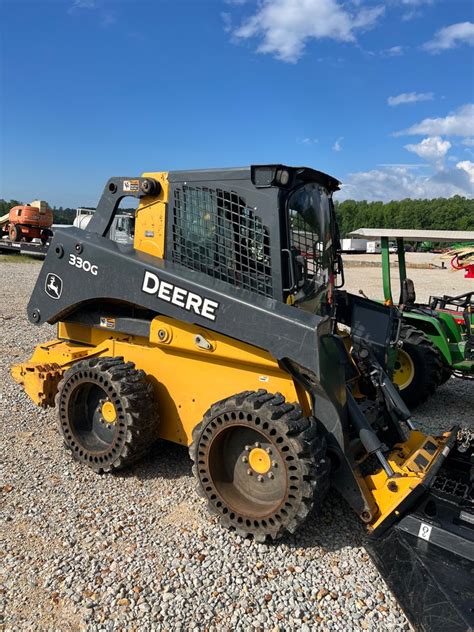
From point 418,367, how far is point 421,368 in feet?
0.12

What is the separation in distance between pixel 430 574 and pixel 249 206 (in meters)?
2.53

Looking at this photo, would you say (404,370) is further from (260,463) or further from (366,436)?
(260,463)

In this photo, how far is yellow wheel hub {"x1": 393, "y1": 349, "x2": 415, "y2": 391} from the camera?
20.9 feet

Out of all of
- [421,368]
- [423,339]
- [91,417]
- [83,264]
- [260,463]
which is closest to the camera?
[260,463]

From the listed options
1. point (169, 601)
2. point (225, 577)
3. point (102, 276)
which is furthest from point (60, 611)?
point (102, 276)

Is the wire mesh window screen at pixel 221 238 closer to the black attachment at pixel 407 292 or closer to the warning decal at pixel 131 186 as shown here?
the warning decal at pixel 131 186

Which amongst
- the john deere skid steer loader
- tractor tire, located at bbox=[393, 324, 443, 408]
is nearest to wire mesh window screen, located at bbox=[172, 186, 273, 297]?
the john deere skid steer loader

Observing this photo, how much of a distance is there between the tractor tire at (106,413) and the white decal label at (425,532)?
81.5 inches

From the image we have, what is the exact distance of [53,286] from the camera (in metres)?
4.29

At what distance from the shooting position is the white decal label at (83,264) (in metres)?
3.96

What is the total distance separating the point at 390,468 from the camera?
129 inches

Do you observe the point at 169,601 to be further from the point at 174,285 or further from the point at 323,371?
the point at 174,285

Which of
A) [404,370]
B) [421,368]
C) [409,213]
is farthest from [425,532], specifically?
[409,213]

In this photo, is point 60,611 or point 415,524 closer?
point 60,611
